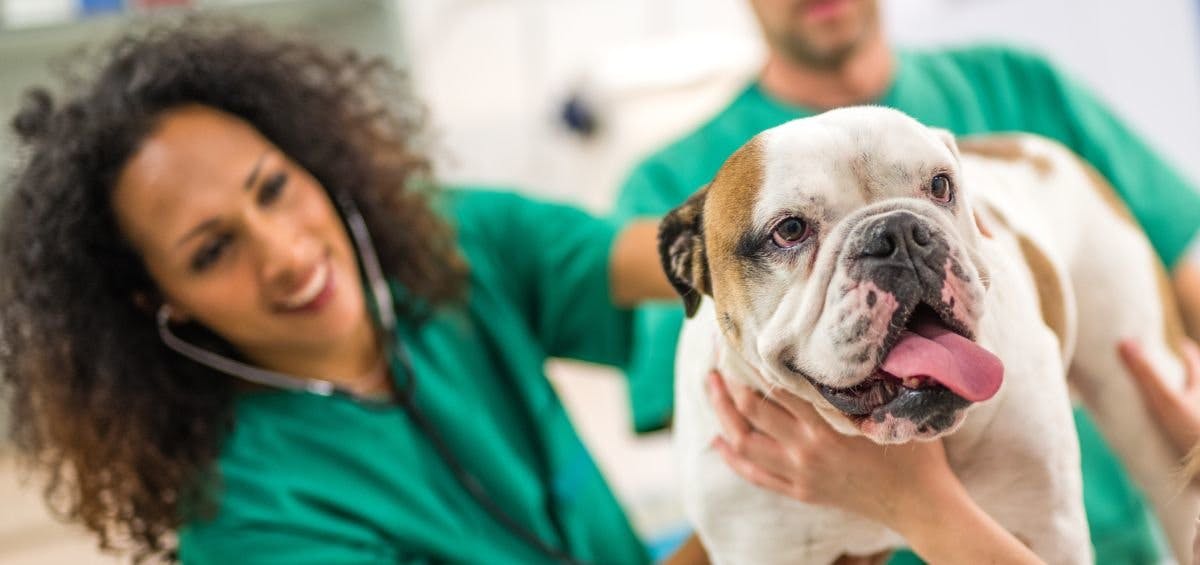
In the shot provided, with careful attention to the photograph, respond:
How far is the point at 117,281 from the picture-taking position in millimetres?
1056

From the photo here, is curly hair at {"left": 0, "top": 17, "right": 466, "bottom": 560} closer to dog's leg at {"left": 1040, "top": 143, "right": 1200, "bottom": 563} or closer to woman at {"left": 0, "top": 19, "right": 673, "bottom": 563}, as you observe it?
woman at {"left": 0, "top": 19, "right": 673, "bottom": 563}

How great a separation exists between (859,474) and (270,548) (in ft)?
2.38

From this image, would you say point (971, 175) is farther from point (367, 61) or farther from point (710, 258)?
point (367, 61)

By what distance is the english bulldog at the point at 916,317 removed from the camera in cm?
41

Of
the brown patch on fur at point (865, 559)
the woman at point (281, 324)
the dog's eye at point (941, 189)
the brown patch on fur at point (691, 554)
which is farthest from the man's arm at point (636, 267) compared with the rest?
the dog's eye at point (941, 189)

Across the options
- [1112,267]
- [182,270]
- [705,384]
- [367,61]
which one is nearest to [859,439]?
[705,384]

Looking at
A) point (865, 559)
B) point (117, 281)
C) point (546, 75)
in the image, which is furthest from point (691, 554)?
point (546, 75)

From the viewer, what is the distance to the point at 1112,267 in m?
0.61

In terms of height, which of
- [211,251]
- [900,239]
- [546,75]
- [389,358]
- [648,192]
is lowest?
[546,75]

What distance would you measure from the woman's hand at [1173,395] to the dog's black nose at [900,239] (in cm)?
16

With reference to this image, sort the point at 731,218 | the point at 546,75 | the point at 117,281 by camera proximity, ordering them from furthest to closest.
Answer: the point at 546,75
the point at 117,281
the point at 731,218

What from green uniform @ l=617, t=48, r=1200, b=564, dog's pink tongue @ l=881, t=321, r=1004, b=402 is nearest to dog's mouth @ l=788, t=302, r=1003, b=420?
dog's pink tongue @ l=881, t=321, r=1004, b=402

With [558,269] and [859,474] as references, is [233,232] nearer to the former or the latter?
[558,269]

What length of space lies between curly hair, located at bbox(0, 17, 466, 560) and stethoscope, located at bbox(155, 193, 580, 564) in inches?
1.3
